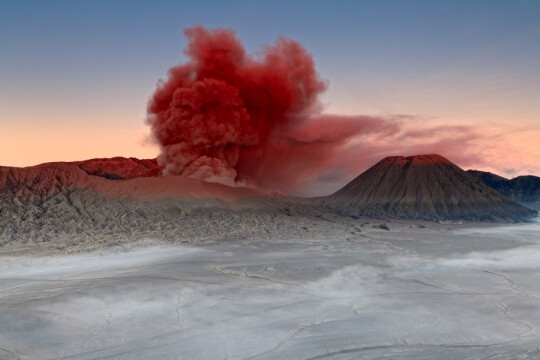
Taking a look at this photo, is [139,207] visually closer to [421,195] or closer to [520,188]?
[421,195]

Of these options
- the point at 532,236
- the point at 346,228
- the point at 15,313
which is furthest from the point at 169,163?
the point at 15,313

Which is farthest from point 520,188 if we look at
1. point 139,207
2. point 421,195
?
point 139,207

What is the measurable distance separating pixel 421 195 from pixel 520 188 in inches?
2048

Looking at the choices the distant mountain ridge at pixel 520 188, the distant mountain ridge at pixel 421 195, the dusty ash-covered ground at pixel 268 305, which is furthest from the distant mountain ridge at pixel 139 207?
the distant mountain ridge at pixel 520 188

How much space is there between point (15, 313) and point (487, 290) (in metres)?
20.1

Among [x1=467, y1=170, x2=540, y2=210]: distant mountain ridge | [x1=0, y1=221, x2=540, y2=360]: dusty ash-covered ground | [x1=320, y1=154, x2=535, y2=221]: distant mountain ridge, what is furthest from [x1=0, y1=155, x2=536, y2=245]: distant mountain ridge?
[x1=467, y1=170, x2=540, y2=210]: distant mountain ridge

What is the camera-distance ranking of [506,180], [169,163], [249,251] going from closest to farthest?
[249,251] → [169,163] → [506,180]

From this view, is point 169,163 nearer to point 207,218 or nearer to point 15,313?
point 207,218

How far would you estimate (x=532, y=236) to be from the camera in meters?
51.7

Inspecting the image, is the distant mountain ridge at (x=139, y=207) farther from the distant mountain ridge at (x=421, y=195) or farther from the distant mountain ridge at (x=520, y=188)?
the distant mountain ridge at (x=520, y=188)

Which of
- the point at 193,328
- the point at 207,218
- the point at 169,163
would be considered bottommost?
the point at 193,328

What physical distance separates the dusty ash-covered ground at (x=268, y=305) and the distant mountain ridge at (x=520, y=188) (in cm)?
9142

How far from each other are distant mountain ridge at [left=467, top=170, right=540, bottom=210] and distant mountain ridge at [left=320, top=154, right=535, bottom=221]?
3224cm

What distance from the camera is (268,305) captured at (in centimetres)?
1953
